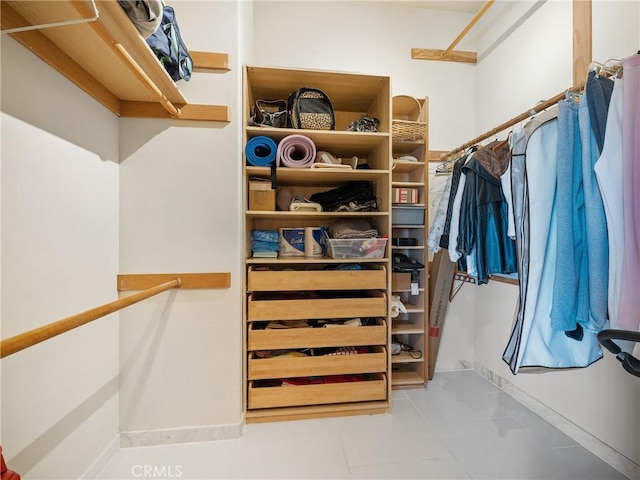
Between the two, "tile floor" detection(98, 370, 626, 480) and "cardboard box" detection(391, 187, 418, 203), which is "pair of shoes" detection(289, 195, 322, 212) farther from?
"tile floor" detection(98, 370, 626, 480)

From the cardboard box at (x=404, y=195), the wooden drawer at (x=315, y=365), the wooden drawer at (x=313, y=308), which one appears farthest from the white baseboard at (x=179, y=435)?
the cardboard box at (x=404, y=195)

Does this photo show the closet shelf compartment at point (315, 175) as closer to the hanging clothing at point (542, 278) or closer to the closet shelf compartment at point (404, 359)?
the hanging clothing at point (542, 278)

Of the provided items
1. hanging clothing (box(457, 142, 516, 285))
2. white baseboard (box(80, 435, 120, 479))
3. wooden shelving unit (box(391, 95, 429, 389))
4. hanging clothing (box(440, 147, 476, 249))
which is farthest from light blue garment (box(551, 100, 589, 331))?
white baseboard (box(80, 435, 120, 479))

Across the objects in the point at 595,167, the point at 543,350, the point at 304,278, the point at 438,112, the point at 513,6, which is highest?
the point at 513,6

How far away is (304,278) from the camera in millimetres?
1598

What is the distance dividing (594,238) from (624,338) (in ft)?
1.06

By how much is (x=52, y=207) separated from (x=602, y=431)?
2.67 metres

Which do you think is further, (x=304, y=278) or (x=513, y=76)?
(x=513, y=76)

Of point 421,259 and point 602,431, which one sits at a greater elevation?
point 421,259

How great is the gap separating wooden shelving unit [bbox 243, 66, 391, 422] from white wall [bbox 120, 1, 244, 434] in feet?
0.47

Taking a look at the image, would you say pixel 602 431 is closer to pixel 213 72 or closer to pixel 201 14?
pixel 213 72

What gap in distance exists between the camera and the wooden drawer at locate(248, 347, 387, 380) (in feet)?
5.13

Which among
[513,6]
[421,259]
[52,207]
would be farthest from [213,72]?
[513,6]

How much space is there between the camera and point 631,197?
74 cm
